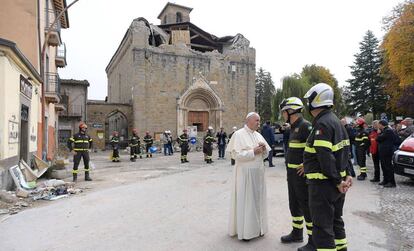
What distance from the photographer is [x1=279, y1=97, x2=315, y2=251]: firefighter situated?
4.58m

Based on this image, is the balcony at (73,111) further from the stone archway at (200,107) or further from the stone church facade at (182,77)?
the stone archway at (200,107)

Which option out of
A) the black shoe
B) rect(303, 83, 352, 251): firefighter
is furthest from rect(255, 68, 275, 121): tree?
rect(303, 83, 352, 251): firefighter

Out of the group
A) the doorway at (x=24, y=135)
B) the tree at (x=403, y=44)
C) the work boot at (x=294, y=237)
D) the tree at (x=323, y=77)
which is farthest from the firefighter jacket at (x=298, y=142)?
the tree at (x=323, y=77)

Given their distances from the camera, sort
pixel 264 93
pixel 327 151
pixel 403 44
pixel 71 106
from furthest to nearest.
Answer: pixel 264 93, pixel 71 106, pixel 403 44, pixel 327 151

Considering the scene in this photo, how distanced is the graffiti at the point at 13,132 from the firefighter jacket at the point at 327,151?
8436mm

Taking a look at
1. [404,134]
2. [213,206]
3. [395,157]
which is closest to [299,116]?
[213,206]

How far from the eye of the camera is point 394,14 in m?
30.0

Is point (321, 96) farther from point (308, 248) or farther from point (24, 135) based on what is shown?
point (24, 135)

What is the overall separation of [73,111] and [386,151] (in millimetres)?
26336

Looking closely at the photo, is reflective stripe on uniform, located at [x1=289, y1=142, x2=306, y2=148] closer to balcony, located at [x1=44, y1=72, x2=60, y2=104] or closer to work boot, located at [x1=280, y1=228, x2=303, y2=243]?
work boot, located at [x1=280, y1=228, x2=303, y2=243]

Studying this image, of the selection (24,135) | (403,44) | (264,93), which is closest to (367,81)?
(403,44)

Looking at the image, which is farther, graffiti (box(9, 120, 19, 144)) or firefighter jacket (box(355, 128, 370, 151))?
firefighter jacket (box(355, 128, 370, 151))

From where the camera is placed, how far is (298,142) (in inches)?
188

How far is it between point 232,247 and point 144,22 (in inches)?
1104
